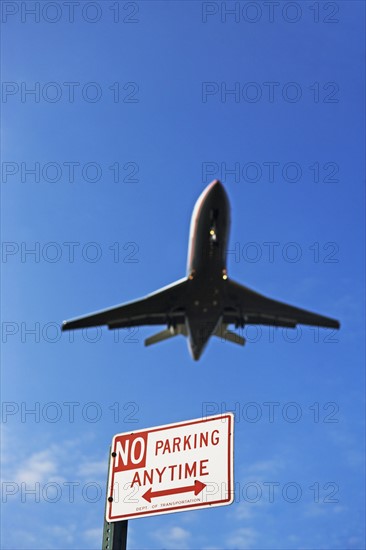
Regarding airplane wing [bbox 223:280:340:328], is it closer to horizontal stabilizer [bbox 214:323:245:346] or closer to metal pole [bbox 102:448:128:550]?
horizontal stabilizer [bbox 214:323:245:346]

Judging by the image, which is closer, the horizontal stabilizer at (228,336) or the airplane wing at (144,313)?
the airplane wing at (144,313)

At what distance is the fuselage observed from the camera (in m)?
46.8

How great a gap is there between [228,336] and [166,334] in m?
4.96

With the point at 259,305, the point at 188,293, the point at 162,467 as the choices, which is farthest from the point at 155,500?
the point at 259,305

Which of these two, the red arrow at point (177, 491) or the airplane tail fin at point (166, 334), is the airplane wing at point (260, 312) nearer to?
the airplane tail fin at point (166, 334)

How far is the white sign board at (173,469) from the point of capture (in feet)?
77.0

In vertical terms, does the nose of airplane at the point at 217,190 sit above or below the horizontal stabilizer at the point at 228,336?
above

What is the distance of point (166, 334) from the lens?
167 ft

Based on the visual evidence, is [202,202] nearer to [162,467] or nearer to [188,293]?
[188,293]

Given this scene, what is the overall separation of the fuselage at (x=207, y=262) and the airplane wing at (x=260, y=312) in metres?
1.77

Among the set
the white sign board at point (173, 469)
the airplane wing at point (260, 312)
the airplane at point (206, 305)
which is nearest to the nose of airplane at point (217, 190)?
the airplane at point (206, 305)

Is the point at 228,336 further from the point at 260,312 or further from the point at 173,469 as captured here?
the point at 173,469

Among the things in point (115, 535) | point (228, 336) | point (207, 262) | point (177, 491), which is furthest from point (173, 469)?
point (228, 336)

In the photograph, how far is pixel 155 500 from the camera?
78.4ft
